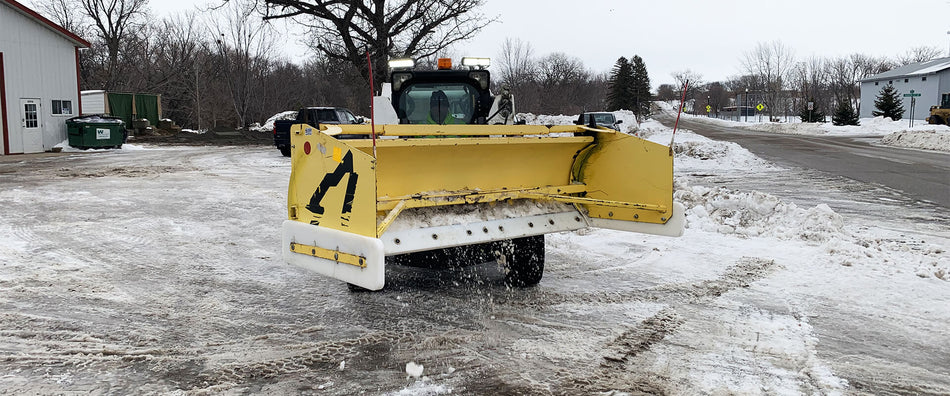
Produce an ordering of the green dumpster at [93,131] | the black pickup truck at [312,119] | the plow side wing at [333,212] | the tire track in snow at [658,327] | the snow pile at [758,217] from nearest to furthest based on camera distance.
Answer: the tire track in snow at [658,327] < the plow side wing at [333,212] < the snow pile at [758,217] < the black pickup truck at [312,119] < the green dumpster at [93,131]

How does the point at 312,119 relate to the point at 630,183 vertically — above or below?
above

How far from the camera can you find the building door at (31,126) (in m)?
23.2

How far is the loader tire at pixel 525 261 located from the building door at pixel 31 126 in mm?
23926

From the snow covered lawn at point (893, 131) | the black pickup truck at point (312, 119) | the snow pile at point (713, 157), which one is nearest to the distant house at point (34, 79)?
the black pickup truck at point (312, 119)

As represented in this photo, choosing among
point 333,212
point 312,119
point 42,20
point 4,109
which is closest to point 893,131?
point 312,119

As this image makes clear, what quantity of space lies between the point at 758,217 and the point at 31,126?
24.6 m

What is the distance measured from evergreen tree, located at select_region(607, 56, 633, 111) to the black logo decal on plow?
66207 mm

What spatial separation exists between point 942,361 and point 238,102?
41.5 meters

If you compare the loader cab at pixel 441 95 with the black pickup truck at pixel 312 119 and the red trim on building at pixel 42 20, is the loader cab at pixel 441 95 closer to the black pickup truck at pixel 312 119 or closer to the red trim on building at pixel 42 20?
the black pickup truck at pixel 312 119

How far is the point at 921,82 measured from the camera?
5819cm

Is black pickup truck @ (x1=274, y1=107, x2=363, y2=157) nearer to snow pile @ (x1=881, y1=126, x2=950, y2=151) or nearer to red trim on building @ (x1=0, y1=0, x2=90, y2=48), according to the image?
red trim on building @ (x1=0, y1=0, x2=90, y2=48)

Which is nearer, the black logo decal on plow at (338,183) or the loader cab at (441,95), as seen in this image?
the black logo decal on plow at (338,183)

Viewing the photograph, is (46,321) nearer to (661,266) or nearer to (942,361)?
(661,266)

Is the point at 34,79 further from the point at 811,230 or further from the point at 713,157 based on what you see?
the point at 811,230
